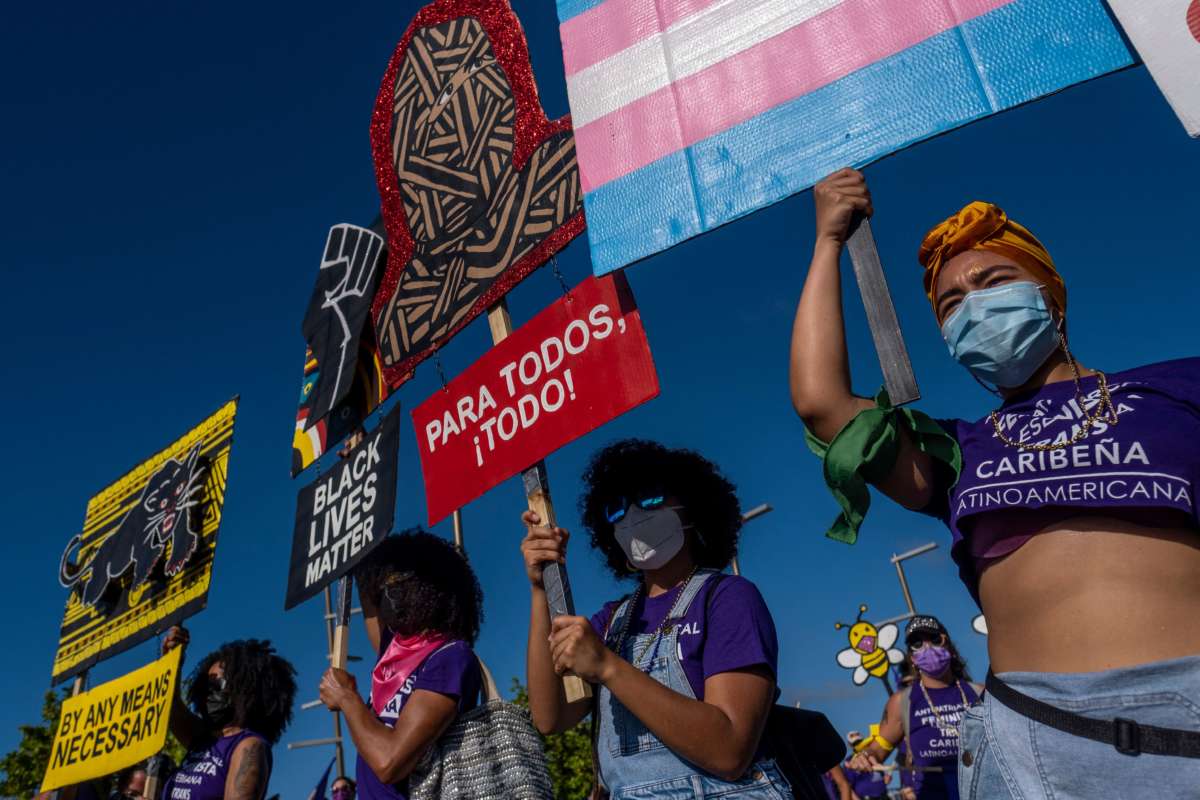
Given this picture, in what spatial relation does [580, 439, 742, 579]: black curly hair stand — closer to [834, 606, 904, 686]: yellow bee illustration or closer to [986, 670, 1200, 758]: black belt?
[986, 670, 1200, 758]: black belt

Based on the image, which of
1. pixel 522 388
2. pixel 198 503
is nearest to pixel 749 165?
pixel 522 388

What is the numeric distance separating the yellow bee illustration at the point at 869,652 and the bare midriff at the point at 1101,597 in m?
Result: 13.8

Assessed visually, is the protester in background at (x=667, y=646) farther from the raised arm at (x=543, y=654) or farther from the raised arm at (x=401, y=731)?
the raised arm at (x=401, y=731)

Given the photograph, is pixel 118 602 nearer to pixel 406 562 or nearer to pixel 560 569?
pixel 406 562

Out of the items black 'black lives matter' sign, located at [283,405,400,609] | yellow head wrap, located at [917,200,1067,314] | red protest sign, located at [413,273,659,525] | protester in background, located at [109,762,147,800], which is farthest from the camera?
protester in background, located at [109,762,147,800]

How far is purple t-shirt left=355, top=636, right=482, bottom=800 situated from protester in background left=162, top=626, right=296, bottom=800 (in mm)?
1106

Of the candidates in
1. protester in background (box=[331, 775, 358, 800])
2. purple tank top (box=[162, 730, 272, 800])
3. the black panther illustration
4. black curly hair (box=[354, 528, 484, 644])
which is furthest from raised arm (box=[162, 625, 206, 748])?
protester in background (box=[331, 775, 358, 800])

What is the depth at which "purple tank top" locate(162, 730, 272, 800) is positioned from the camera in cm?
371

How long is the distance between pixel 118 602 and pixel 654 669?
5272 mm

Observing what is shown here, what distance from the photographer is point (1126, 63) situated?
1994 millimetres

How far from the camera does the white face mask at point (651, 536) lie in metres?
2.53

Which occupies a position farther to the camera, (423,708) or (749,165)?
(423,708)

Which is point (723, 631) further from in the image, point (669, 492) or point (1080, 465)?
point (1080, 465)

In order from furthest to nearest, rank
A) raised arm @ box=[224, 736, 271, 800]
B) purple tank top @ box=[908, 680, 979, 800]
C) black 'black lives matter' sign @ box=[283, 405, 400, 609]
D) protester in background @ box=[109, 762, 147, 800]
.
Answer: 1. protester in background @ box=[109, 762, 147, 800]
2. purple tank top @ box=[908, 680, 979, 800]
3. black 'black lives matter' sign @ box=[283, 405, 400, 609]
4. raised arm @ box=[224, 736, 271, 800]
